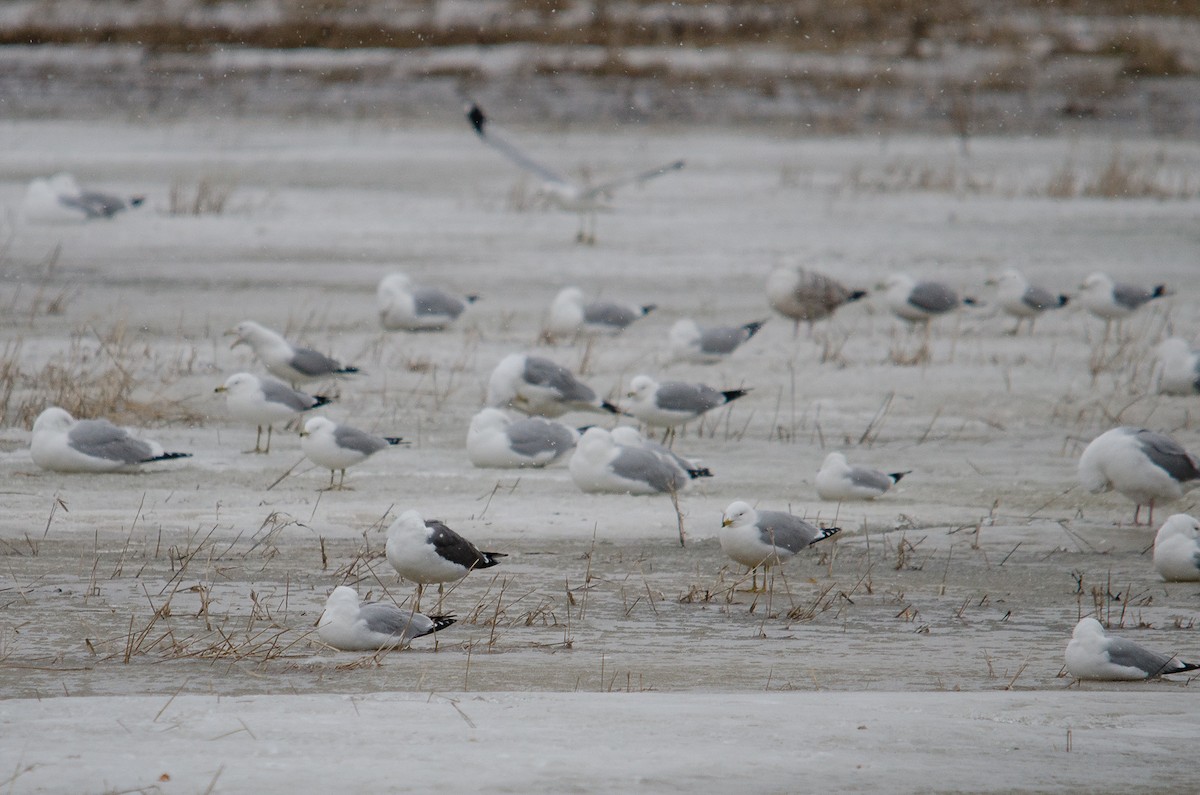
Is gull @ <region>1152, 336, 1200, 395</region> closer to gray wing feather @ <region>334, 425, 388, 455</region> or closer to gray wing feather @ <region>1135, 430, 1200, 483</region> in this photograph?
gray wing feather @ <region>1135, 430, 1200, 483</region>

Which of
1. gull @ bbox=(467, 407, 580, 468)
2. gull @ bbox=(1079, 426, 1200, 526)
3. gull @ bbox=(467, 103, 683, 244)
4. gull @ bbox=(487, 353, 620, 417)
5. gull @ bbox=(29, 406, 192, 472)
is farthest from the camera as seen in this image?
gull @ bbox=(467, 103, 683, 244)

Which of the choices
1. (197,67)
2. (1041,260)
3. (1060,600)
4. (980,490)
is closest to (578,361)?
(980,490)

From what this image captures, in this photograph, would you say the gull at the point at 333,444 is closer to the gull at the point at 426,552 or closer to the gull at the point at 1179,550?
the gull at the point at 426,552

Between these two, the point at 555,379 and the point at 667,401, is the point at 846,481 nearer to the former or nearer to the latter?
the point at 667,401

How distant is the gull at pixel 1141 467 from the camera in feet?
25.2

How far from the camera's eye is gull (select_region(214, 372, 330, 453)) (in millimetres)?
8875

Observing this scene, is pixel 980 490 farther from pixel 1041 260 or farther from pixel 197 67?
pixel 197 67

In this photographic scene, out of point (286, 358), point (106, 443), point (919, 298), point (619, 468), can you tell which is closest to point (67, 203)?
point (286, 358)

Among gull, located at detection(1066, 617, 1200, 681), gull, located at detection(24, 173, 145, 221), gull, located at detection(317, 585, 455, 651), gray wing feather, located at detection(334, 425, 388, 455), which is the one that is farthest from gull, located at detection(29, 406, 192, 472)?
gull, located at detection(24, 173, 145, 221)

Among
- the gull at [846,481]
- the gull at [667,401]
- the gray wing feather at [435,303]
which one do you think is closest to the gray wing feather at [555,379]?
the gull at [667,401]

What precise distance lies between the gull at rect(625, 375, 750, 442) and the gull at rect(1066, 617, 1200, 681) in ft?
14.4

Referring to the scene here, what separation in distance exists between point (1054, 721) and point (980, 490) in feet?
13.1

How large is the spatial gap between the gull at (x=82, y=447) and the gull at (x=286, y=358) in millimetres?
1871

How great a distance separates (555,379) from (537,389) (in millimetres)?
137
